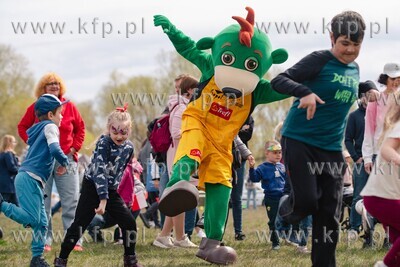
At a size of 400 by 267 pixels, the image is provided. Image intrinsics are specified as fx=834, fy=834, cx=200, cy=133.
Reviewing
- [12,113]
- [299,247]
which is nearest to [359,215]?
[299,247]

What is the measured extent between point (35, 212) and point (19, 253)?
1.77 metres

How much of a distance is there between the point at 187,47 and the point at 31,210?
2.18 m

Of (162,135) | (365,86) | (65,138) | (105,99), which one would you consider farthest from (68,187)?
(105,99)

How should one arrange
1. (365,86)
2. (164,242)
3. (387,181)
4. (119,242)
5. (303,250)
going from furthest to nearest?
(119,242), (164,242), (303,250), (365,86), (387,181)

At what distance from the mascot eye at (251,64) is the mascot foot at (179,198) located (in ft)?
4.21

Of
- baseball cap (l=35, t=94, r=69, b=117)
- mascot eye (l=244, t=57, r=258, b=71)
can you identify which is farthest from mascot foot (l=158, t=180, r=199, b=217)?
baseball cap (l=35, t=94, r=69, b=117)

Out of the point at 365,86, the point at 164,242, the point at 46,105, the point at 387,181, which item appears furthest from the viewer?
the point at 164,242

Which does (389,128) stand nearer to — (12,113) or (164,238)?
(164,238)

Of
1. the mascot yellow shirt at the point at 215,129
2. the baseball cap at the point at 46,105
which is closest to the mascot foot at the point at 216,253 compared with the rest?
the mascot yellow shirt at the point at 215,129

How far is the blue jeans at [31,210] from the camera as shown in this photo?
25.7ft

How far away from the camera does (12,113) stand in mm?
59156

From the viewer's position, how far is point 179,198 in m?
7.34

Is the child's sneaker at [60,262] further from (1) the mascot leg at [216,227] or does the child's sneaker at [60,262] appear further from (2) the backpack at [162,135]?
(2) the backpack at [162,135]

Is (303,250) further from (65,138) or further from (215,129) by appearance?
(65,138)
